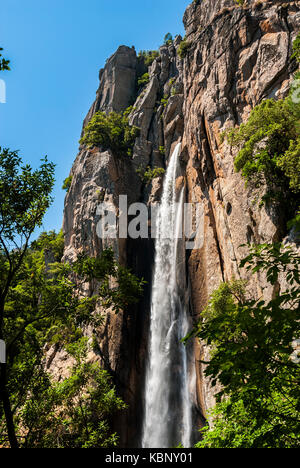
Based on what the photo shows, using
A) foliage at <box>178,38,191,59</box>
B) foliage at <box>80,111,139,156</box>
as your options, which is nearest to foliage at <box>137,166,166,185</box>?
foliage at <box>80,111,139,156</box>

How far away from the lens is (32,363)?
26.3ft

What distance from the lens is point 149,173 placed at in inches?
1218

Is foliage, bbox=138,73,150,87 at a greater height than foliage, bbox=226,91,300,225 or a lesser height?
greater

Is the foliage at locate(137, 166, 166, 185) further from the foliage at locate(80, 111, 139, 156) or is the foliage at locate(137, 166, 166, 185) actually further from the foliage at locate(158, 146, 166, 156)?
the foliage at locate(80, 111, 139, 156)

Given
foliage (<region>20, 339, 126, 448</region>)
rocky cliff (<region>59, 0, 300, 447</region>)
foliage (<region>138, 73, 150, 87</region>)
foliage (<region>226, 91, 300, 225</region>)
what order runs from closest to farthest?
foliage (<region>20, 339, 126, 448</region>) → foliage (<region>226, 91, 300, 225</region>) → rocky cliff (<region>59, 0, 300, 447</region>) → foliage (<region>138, 73, 150, 87</region>)

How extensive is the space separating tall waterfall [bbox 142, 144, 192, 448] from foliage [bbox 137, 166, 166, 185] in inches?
188

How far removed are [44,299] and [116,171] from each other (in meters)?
24.8

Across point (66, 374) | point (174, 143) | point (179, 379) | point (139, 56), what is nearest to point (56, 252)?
point (66, 374)

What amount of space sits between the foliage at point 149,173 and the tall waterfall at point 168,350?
4774 mm

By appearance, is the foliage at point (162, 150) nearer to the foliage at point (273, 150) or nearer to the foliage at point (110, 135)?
Result: the foliage at point (110, 135)

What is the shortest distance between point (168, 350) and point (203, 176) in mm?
13419

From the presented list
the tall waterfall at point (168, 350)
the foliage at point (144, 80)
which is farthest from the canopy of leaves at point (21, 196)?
the foliage at point (144, 80)

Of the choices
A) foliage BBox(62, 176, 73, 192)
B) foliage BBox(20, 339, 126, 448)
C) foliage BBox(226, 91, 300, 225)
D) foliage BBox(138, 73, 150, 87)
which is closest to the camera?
foliage BBox(20, 339, 126, 448)

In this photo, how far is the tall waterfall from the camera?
17609 millimetres
